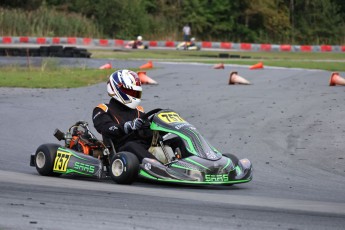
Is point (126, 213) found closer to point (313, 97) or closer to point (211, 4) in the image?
point (313, 97)

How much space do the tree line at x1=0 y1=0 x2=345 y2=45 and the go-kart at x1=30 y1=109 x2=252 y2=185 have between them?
43666mm

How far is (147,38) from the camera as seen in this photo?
5278 centimetres

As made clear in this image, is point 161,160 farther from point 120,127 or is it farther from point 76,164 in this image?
point 76,164

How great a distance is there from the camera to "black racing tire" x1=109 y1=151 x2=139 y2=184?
26.5 ft

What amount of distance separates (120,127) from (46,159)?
85 cm

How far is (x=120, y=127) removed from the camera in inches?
340

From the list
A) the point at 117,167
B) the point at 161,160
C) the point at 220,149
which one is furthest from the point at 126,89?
the point at 220,149

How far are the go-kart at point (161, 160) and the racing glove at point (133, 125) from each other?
99mm

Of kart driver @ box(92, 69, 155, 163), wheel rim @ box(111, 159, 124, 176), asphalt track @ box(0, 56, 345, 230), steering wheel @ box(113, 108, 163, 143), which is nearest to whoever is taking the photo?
asphalt track @ box(0, 56, 345, 230)

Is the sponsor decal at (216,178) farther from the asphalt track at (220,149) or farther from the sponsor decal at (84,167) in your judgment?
the sponsor decal at (84,167)

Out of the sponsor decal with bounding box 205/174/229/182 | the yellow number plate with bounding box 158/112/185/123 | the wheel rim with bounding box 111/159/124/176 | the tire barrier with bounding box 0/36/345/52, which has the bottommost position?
the tire barrier with bounding box 0/36/345/52

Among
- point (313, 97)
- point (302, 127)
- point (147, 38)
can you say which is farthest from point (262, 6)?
point (302, 127)

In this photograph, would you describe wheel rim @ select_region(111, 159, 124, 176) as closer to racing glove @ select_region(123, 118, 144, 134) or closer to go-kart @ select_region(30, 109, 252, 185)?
go-kart @ select_region(30, 109, 252, 185)

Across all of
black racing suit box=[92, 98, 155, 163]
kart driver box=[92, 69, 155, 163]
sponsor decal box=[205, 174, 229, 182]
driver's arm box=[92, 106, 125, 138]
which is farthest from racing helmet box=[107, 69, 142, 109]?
sponsor decal box=[205, 174, 229, 182]
